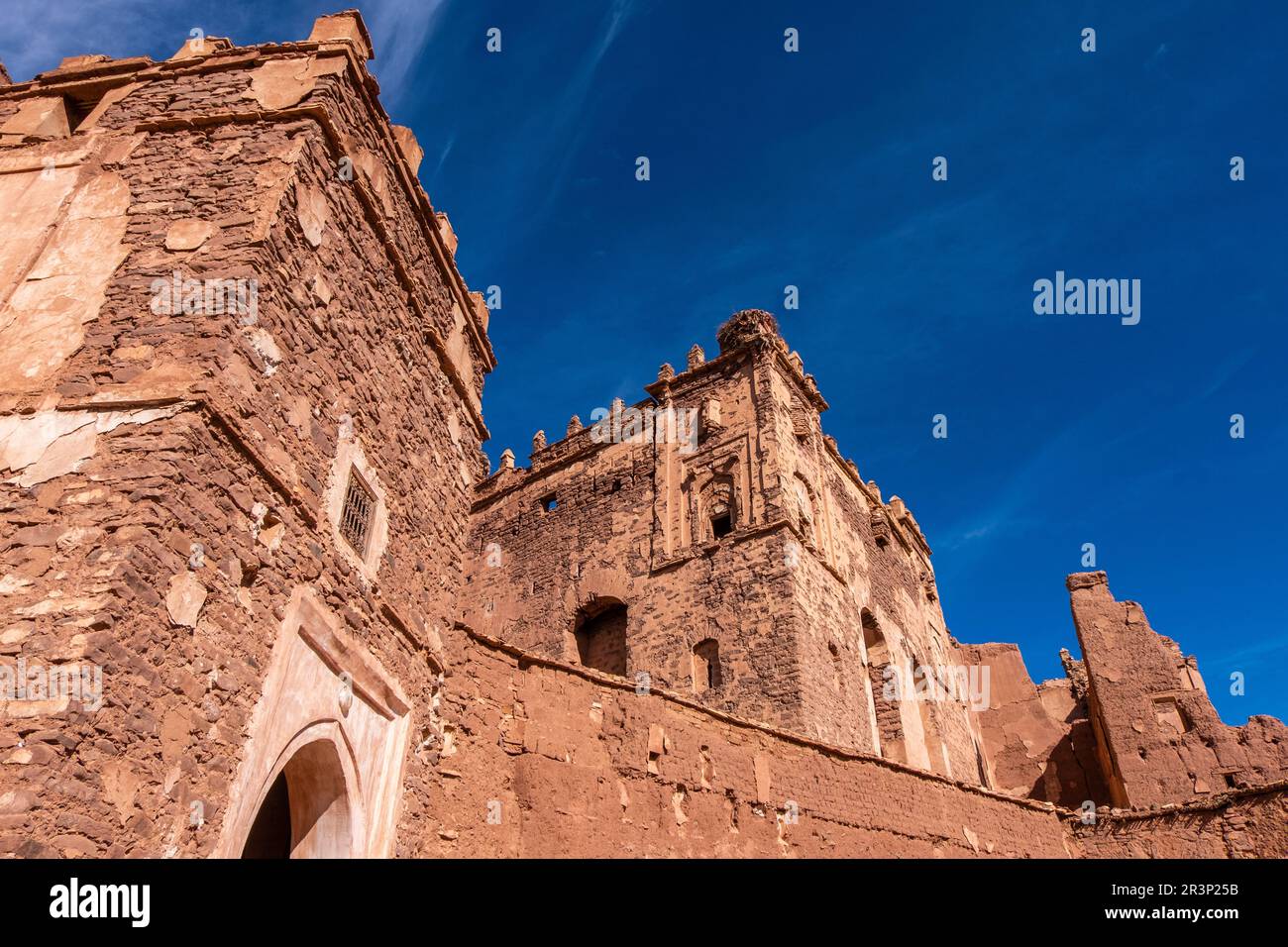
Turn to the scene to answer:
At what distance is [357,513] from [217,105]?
3418 millimetres

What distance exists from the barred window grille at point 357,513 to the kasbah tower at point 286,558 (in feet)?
0.10

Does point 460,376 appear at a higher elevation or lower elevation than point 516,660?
higher

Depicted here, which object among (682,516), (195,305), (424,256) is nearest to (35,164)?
(195,305)

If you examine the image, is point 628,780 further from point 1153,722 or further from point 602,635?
point 1153,722

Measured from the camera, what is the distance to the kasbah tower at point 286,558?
4793mm

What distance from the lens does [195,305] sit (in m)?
5.80

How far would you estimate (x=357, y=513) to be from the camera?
23.7 feet

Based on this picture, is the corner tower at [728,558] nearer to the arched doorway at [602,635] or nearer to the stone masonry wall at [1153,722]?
the arched doorway at [602,635]

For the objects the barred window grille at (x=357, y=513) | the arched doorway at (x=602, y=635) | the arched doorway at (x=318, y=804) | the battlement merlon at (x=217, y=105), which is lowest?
the arched doorway at (x=318, y=804)

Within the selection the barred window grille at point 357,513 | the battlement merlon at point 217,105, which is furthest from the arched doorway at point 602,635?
the battlement merlon at point 217,105

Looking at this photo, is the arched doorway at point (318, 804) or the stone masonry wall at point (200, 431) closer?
the stone masonry wall at point (200, 431)
